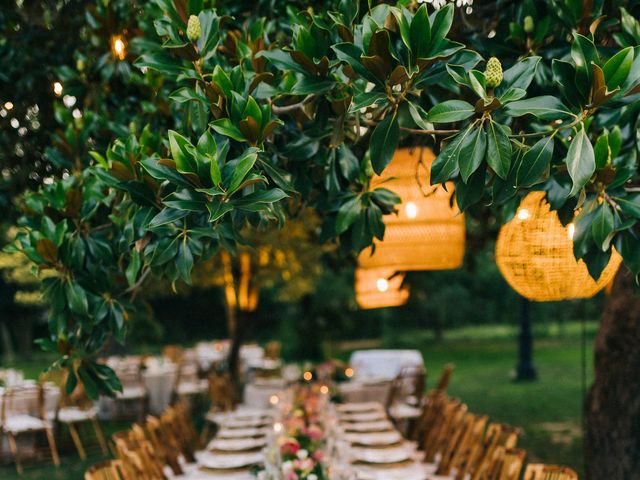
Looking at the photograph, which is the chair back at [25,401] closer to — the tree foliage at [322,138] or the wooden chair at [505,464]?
the tree foliage at [322,138]

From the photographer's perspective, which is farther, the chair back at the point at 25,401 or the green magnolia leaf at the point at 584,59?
the chair back at the point at 25,401

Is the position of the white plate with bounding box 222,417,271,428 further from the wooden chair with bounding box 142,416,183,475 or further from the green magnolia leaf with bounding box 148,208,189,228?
the green magnolia leaf with bounding box 148,208,189,228

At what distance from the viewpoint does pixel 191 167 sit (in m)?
2.10

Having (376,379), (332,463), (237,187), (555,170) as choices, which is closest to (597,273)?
(555,170)

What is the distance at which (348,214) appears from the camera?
9.20 feet

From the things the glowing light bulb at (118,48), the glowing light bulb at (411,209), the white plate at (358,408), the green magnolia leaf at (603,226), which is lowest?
the white plate at (358,408)

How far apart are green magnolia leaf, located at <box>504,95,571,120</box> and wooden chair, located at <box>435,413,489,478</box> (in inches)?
134

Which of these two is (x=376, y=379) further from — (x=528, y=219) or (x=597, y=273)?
(x=597, y=273)

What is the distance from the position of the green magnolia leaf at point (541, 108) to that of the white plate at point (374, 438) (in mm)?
4153

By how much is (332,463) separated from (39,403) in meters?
4.96

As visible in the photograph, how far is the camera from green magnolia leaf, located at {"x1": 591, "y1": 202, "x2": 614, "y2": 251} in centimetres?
210

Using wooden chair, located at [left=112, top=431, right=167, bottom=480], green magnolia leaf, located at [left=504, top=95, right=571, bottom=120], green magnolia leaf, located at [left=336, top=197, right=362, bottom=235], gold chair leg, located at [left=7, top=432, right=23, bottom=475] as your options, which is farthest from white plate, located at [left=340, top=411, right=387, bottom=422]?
green magnolia leaf, located at [left=504, top=95, right=571, bottom=120]

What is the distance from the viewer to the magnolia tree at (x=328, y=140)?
2.02 m

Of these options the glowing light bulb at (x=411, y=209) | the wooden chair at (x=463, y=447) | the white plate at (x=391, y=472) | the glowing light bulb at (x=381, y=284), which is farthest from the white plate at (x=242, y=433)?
the glowing light bulb at (x=411, y=209)
